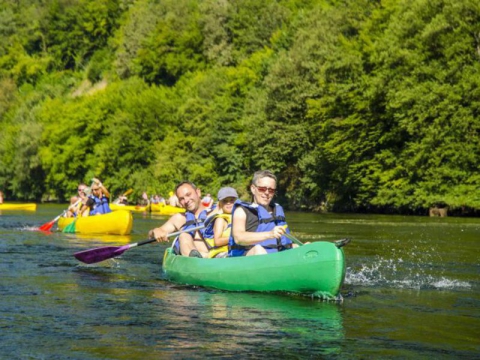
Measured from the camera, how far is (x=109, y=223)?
24.3 meters

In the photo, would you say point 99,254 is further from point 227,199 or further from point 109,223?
point 109,223

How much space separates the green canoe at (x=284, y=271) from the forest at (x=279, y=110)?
93.3 ft

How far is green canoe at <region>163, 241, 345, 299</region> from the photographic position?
10.6m

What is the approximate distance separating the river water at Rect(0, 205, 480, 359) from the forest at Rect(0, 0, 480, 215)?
83.0 ft

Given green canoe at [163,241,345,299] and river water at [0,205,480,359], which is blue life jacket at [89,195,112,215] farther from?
green canoe at [163,241,345,299]

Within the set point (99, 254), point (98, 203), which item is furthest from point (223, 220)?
point (98, 203)

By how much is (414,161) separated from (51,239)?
2294 cm

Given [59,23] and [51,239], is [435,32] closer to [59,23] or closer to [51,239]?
[51,239]

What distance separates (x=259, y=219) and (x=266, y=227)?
142mm

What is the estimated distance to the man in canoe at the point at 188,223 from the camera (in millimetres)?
12828

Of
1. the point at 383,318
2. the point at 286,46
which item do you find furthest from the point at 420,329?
the point at 286,46

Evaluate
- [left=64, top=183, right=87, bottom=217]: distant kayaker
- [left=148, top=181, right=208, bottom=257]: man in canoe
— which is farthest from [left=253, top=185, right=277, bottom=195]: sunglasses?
[left=64, top=183, right=87, bottom=217]: distant kayaker

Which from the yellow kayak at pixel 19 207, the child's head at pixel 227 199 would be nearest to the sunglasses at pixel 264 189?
the child's head at pixel 227 199

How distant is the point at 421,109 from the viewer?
4066cm
